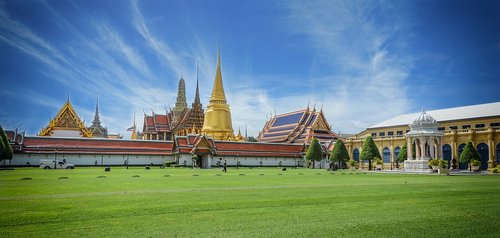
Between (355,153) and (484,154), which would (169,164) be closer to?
(355,153)

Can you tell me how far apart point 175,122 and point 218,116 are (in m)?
15.6

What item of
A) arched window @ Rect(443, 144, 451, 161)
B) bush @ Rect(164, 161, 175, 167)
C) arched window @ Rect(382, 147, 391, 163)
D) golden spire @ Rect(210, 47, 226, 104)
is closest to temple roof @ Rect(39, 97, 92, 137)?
bush @ Rect(164, 161, 175, 167)

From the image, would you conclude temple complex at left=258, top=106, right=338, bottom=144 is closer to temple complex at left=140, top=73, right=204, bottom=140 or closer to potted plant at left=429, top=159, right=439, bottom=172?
temple complex at left=140, top=73, right=204, bottom=140

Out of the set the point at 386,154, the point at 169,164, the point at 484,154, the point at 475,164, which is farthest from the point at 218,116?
the point at 475,164

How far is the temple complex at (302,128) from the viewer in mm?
85688

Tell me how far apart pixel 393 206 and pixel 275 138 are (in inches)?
3223

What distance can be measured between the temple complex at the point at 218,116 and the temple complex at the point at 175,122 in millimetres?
4142

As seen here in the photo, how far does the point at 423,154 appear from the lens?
4731cm

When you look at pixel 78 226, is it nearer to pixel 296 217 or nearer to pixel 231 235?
pixel 231 235

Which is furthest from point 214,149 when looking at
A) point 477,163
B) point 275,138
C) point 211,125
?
point 477,163

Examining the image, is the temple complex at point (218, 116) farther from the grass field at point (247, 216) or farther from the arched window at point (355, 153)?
the grass field at point (247, 216)

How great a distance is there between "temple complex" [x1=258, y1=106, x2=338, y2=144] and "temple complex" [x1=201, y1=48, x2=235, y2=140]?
12335mm

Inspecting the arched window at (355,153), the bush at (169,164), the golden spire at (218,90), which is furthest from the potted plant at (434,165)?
the golden spire at (218,90)

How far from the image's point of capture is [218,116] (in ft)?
295
